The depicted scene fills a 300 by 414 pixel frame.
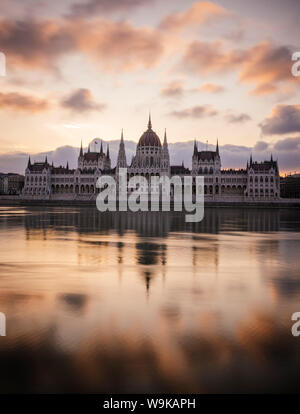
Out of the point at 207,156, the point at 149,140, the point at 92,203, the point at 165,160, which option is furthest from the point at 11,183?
the point at 92,203

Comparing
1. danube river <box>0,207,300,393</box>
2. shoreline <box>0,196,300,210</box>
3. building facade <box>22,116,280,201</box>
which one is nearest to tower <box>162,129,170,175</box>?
building facade <box>22,116,280,201</box>

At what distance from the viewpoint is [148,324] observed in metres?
8.85

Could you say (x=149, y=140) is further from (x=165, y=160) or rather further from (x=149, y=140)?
(x=165, y=160)

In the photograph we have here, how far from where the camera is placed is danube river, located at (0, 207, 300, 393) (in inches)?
251

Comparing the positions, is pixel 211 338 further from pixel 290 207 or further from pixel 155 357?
pixel 290 207

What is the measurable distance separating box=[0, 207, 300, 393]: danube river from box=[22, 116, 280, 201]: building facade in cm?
9933

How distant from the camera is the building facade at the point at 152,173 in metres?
126

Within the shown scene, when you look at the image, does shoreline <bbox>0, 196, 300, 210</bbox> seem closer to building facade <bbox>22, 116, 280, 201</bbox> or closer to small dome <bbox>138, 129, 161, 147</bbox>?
building facade <bbox>22, 116, 280, 201</bbox>

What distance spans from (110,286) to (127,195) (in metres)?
114

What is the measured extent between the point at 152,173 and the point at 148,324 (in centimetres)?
12779

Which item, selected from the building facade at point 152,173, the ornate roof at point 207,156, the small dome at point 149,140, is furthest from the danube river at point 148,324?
the small dome at point 149,140

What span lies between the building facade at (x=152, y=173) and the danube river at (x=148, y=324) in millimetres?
99330

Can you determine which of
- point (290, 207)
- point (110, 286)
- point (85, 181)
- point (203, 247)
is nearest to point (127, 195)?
point (85, 181)

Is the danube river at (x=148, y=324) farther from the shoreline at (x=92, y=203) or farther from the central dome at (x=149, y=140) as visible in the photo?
the central dome at (x=149, y=140)
